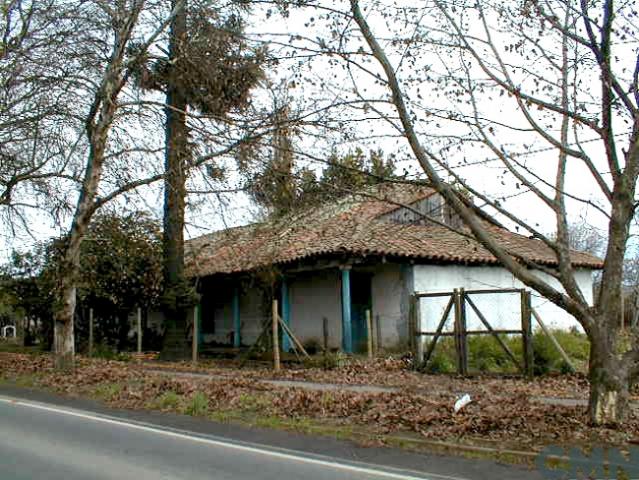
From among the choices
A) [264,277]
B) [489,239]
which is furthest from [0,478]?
[264,277]

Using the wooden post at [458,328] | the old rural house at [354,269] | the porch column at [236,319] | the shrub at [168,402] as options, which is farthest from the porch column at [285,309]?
the shrub at [168,402]

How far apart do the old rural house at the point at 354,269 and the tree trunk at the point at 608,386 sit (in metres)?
10.0

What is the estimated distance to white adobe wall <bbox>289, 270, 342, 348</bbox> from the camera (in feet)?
73.6

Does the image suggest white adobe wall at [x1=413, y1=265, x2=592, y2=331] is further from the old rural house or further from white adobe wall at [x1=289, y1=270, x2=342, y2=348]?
white adobe wall at [x1=289, y1=270, x2=342, y2=348]

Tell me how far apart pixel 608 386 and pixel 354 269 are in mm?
13435

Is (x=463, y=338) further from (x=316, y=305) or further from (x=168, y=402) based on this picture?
(x=316, y=305)

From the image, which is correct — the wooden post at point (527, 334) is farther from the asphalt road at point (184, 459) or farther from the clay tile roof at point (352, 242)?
the asphalt road at point (184, 459)

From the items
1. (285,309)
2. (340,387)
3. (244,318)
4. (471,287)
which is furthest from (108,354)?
(340,387)

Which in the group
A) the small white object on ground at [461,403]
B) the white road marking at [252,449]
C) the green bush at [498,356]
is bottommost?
the white road marking at [252,449]

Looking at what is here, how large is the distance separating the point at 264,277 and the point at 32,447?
12958 millimetres

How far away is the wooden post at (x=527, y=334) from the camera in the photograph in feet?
48.0

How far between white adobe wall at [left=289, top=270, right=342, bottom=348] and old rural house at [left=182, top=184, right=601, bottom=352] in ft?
0.11

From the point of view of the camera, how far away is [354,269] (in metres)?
21.8

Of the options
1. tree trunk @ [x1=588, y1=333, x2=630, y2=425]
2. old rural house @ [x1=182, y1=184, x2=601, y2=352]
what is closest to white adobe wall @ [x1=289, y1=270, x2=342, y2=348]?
old rural house @ [x1=182, y1=184, x2=601, y2=352]
